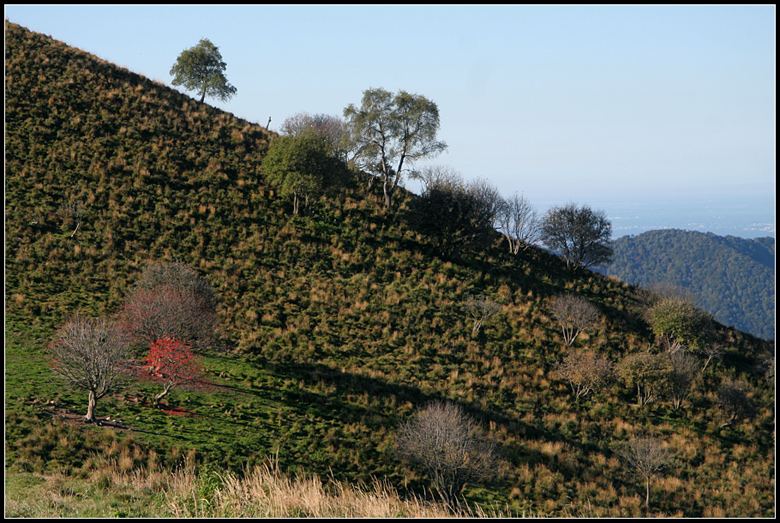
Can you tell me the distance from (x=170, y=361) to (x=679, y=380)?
29.8m

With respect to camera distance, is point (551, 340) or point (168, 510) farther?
point (551, 340)

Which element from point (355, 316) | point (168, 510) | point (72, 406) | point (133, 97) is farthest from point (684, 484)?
point (133, 97)

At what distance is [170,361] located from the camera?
21.9 meters

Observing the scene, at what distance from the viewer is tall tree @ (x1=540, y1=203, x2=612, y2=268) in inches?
2231

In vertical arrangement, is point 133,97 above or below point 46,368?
above

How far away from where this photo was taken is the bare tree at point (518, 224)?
55344 millimetres

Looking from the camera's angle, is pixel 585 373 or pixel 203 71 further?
pixel 203 71

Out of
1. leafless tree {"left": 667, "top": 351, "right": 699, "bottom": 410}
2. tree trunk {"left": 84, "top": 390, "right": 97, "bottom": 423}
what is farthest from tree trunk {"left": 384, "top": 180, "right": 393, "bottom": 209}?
tree trunk {"left": 84, "top": 390, "right": 97, "bottom": 423}

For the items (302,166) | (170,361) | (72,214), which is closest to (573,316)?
(302,166)

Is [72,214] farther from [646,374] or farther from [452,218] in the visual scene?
[646,374]

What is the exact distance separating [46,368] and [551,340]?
31.3m

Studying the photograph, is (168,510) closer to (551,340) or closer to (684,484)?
(684,484)

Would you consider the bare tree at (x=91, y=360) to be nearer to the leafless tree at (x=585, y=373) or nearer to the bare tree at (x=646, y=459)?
the bare tree at (x=646, y=459)

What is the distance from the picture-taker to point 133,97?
5666 cm
